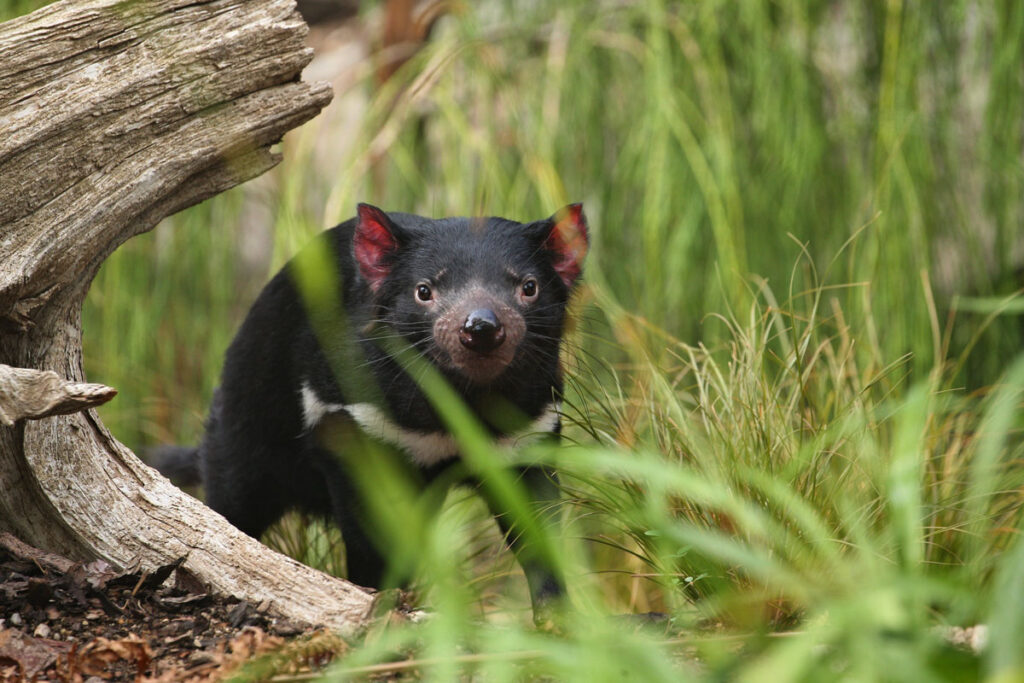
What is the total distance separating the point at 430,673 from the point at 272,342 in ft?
5.50

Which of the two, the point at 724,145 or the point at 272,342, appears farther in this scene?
the point at 724,145

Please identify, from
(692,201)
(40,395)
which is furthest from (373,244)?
(692,201)

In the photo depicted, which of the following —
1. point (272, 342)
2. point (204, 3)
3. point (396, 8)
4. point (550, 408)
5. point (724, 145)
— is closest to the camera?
point (204, 3)

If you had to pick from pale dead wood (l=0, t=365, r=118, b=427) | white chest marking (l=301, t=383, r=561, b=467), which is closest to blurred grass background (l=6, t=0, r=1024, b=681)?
white chest marking (l=301, t=383, r=561, b=467)

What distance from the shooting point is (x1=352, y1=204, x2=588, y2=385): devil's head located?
2.53 m

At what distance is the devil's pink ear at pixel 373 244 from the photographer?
8.90 feet

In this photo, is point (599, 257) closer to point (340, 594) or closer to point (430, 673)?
point (340, 594)

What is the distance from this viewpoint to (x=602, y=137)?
4.76m

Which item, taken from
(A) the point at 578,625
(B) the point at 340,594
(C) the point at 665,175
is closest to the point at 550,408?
(B) the point at 340,594

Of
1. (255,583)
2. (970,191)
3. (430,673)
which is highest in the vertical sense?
(430,673)

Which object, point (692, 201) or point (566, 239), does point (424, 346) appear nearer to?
point (566, 239)

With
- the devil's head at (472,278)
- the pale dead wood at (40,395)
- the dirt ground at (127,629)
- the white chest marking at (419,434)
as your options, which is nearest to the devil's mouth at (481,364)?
the devil's head at (472,278)

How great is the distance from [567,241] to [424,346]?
444 millimetres

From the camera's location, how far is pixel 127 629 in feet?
6.94
